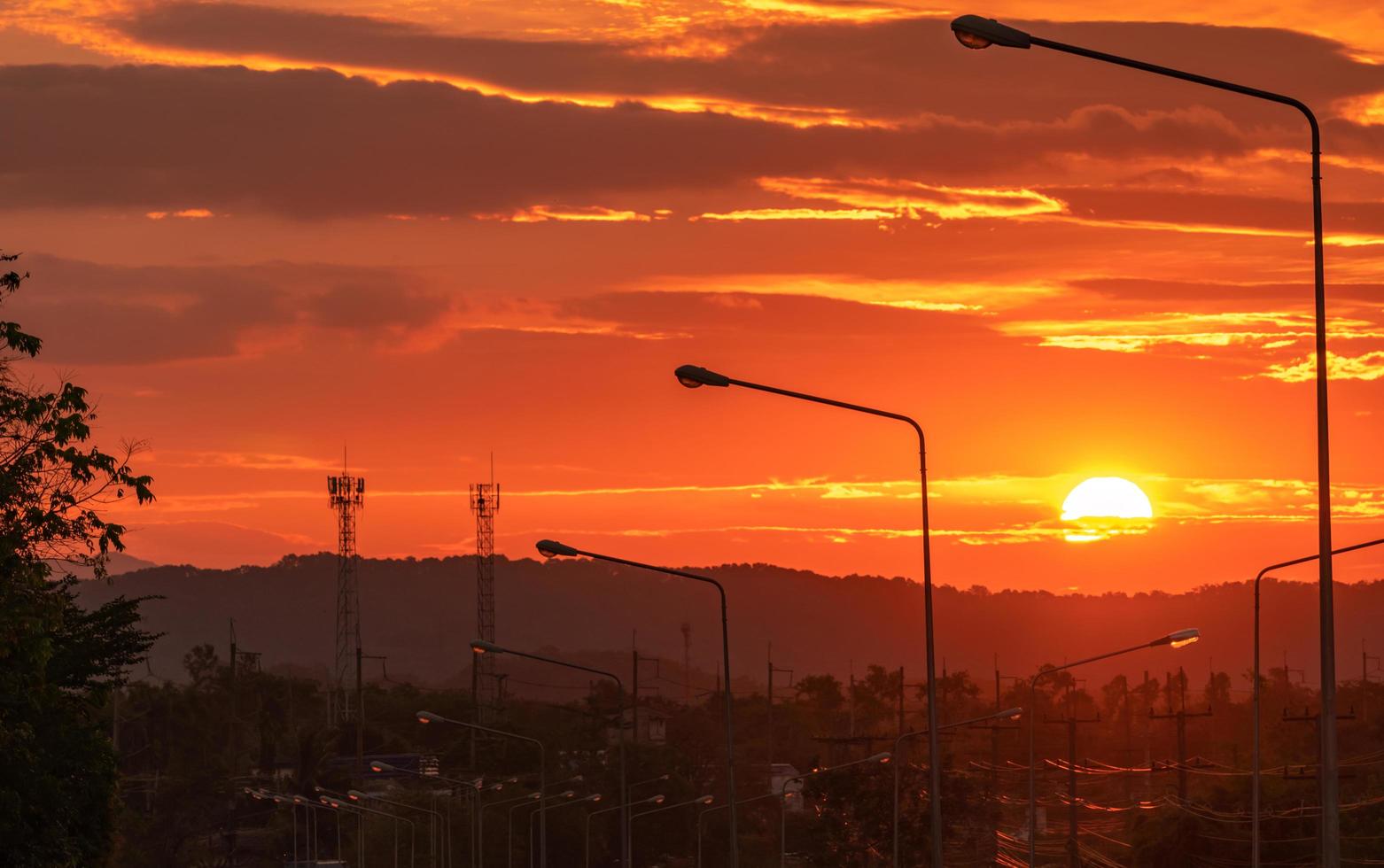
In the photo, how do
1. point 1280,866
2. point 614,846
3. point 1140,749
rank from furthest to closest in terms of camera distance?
point 1140,749, point 614,846, point 1280,866

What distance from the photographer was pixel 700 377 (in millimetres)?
34938

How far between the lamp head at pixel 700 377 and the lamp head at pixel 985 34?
1371 centimetres

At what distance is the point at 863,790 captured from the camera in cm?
9956

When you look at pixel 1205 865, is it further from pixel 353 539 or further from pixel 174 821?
pixel 174 821

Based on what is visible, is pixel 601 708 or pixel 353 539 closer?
pixel 353 539

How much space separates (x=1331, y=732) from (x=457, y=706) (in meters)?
153

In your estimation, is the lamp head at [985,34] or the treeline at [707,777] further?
the treeline at [707,777]

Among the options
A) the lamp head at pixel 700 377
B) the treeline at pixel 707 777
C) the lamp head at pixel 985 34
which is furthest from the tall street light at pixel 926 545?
the treeline at pixel 707 777

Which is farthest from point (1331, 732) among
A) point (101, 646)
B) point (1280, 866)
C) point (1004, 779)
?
point (1004, 779)

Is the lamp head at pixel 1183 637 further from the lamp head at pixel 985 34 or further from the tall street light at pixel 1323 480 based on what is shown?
the lamp head at pixel 985 34

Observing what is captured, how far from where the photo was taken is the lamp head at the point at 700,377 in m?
34.9

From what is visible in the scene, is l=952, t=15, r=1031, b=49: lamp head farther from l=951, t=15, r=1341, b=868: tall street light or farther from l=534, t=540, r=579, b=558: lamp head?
l=534, t=540, r=579, b=558: lamp head

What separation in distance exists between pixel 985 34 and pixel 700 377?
46.0 feet

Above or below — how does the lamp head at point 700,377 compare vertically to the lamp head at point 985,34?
below
